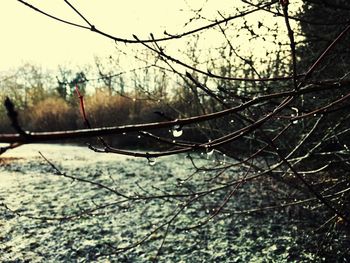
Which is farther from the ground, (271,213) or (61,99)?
(61,99)

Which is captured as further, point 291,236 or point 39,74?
point 39,74

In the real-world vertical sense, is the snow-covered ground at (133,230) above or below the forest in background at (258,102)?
below

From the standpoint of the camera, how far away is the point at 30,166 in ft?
40.3

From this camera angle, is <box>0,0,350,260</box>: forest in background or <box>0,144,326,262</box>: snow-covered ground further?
<box>0,144,326,262</box>: snow-covered ground

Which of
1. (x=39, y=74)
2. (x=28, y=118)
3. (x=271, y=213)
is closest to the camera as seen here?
(x=271, y=213)

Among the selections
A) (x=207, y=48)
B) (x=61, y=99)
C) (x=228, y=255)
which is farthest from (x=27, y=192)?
(x=61, y=99)

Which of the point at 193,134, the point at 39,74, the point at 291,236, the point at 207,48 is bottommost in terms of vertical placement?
the point at 291,236

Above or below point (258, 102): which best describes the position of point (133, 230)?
below

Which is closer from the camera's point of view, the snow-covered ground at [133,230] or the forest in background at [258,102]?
the forest in background at [258,102]

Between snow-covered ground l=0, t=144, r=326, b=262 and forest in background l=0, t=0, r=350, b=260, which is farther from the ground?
forest in background l=0, t=0, r=350, b=260

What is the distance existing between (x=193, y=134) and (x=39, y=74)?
59.9 feet

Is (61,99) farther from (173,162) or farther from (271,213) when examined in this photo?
(271,213)

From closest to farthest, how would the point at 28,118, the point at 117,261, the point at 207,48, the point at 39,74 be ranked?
the point at 207,48 < the point at 117,261 < the point at 28,118 < the point at 39,74

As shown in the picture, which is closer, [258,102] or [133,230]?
[258,102]
